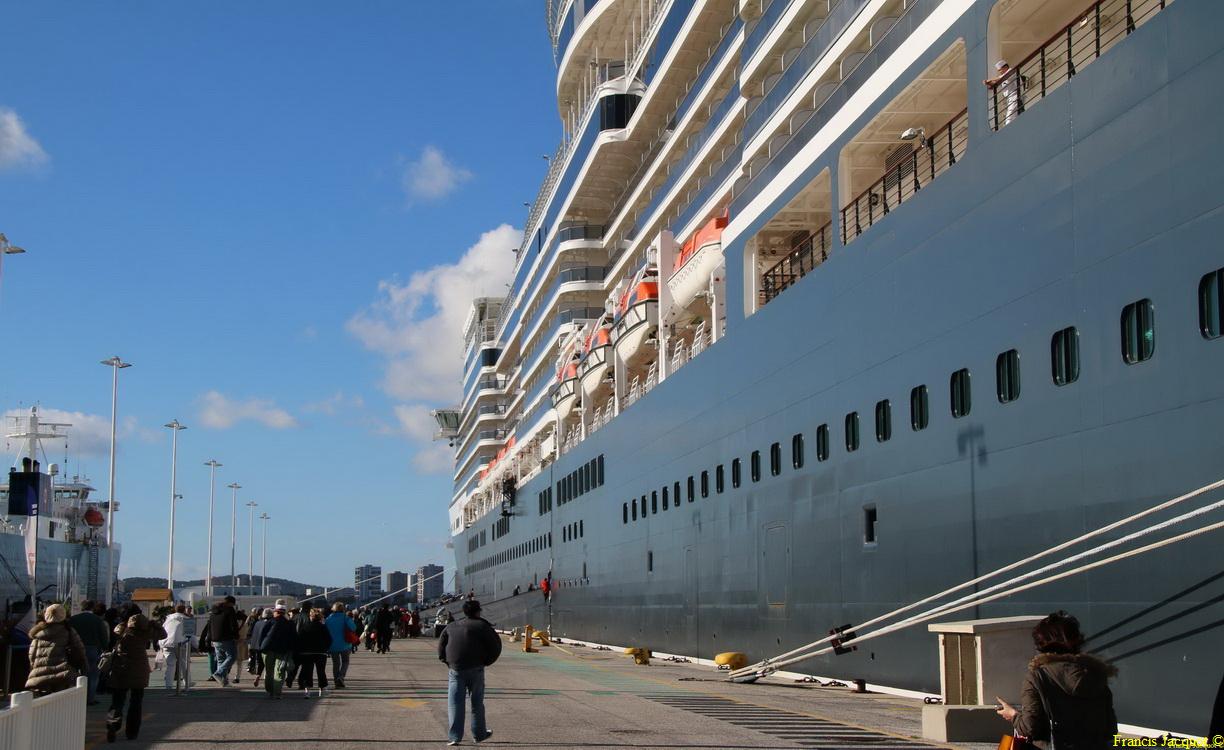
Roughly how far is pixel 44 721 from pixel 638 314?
24760 millimetres

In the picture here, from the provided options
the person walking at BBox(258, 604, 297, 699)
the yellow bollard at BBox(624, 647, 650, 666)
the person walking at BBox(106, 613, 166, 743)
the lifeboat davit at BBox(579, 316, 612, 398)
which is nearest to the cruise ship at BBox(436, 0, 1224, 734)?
the lifeboat davit at BBox(579, 316, 612, 398)

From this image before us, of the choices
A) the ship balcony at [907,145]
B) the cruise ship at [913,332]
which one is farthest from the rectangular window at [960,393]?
the ship balcony at [907,145]

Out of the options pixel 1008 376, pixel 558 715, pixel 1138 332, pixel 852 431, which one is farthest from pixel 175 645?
pixel 1138 332

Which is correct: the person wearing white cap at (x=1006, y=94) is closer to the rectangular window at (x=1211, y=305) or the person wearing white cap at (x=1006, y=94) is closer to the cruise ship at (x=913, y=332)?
the cruise ship at (x=913, y=332)

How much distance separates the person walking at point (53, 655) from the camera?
39.2ft

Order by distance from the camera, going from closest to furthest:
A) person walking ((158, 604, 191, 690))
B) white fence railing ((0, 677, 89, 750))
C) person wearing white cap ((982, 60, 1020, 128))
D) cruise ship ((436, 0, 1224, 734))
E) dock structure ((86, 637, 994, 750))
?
white fence railing ((0, 677, 89, 750)), cruise ship ((436, 0, 1224, 734)), dock structure ((86, 637, 994, 750)), person wearing white cap ((982, 60, 1020, 128)), person walking ((158, 604, 191, 690))

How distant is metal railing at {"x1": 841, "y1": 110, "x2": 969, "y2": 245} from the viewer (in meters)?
17.2

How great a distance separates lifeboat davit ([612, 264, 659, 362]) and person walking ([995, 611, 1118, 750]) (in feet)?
84.7

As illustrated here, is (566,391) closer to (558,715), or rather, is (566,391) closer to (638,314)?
(638,314)

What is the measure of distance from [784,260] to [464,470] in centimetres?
6096

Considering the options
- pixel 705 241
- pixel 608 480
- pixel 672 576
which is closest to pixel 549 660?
pixel 672 576

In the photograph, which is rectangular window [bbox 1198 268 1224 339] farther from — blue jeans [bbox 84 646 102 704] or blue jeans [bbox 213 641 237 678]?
blue jeans [bbox 213 641 237 678]

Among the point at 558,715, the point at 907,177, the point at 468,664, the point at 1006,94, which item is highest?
the point at 907,177

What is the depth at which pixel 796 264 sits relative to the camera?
24.1 m
